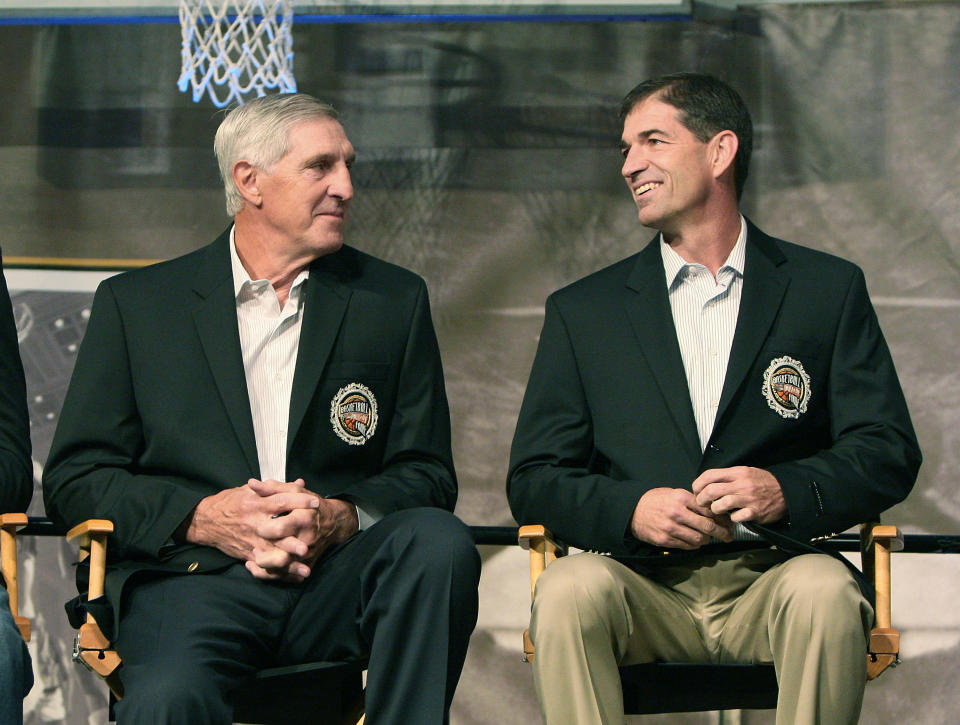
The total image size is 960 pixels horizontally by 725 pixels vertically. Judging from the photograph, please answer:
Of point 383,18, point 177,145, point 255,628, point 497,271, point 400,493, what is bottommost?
point 255,628

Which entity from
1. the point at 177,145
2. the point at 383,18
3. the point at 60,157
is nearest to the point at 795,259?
the point at 383,18

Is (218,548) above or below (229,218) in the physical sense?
below

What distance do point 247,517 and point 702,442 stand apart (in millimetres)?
985

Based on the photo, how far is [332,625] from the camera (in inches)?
110

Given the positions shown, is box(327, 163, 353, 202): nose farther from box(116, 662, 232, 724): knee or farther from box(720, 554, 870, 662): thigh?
box(720, 554, 870, 662): thigh

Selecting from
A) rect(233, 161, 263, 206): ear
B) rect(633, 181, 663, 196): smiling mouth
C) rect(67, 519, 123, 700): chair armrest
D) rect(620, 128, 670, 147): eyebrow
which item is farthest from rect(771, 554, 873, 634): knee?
rect(233, 161, 263, 206): ear

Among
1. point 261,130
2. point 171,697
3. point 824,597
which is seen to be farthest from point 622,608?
point 261,130

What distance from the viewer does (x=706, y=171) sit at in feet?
10.9

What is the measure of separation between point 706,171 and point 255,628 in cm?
147

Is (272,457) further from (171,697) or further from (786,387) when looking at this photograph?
(786,387)

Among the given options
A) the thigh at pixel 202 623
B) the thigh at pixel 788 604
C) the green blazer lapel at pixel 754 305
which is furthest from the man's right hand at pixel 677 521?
the thigh at pixel 202 623

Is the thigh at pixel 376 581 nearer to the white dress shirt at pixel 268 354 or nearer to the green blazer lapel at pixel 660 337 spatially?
the white dress shirt at pixel 268 354

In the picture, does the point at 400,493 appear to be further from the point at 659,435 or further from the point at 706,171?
the point at 706,171

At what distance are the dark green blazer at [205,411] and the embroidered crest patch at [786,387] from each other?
0.72 m
